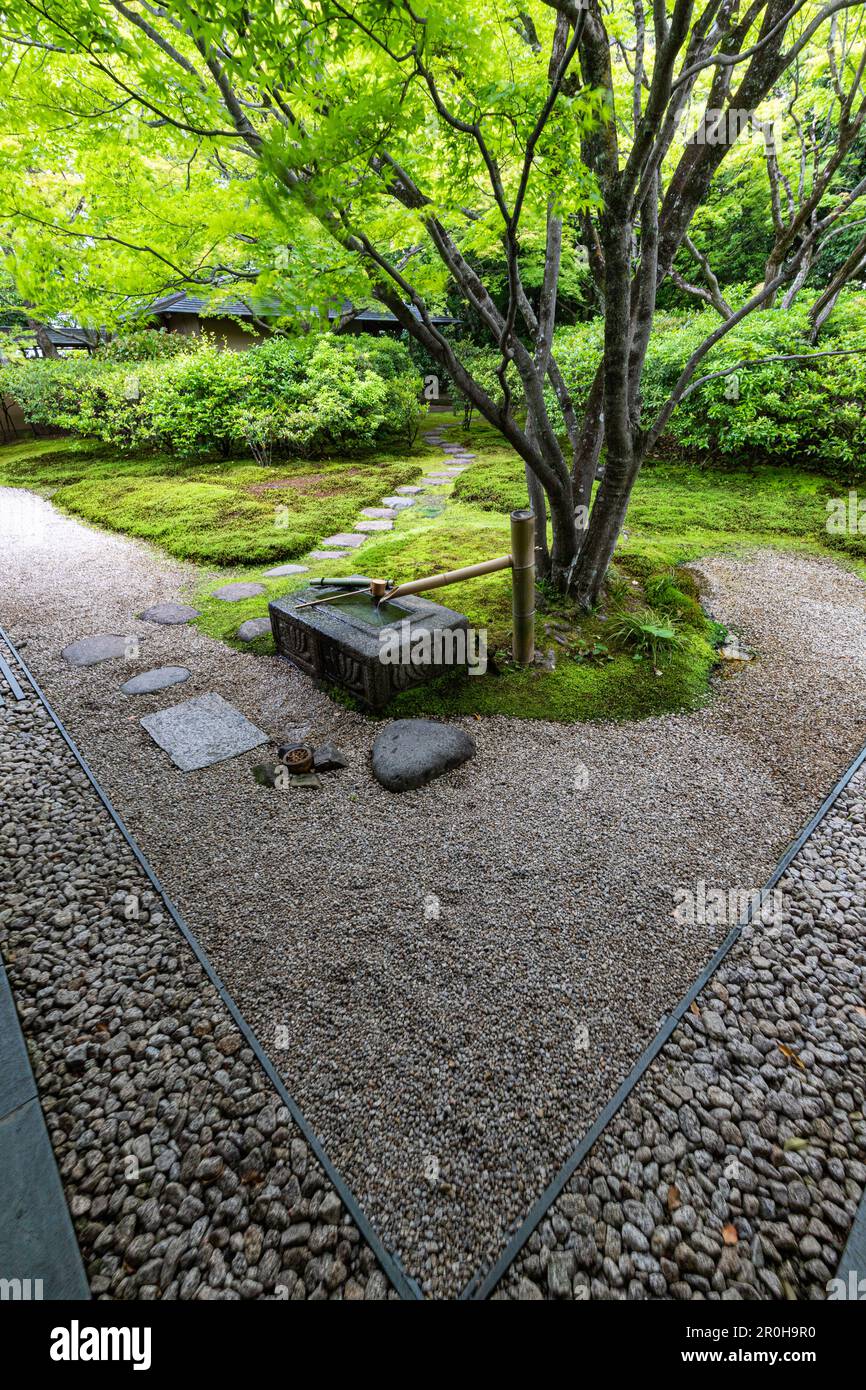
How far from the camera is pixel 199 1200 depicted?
1.73m

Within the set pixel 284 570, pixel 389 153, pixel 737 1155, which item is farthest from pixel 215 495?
pixel 737 1155

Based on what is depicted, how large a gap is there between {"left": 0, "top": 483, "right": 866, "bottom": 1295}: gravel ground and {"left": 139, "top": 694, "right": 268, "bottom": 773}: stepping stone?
0.11m

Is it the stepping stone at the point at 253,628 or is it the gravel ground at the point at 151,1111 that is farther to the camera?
the stepping stone at the point at 253,628

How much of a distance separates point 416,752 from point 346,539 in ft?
15.0

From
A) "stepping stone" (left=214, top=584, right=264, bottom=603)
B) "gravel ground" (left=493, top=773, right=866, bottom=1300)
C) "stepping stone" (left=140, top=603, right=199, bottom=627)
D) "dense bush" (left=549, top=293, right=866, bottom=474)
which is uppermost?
"dense bush" (left=549, top=293, right=866, bottom=474)

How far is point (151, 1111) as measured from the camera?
1945 millimetres

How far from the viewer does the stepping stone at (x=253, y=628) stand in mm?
5215

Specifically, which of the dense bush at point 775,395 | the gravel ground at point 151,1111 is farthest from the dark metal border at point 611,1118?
the dense bush at point 775,395

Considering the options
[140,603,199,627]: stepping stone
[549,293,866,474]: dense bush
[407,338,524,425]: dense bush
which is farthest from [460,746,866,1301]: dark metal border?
[407,338,524,425]: dense bush

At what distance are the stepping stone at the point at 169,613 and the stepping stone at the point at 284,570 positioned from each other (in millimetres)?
957

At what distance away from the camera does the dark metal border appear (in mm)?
1571

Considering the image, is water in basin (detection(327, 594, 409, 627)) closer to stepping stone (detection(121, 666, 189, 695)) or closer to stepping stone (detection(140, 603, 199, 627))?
stepping stone (detection(121, 666, 189, 695))

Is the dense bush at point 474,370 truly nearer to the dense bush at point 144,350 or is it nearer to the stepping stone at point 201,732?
the dense bush at point 144,350
